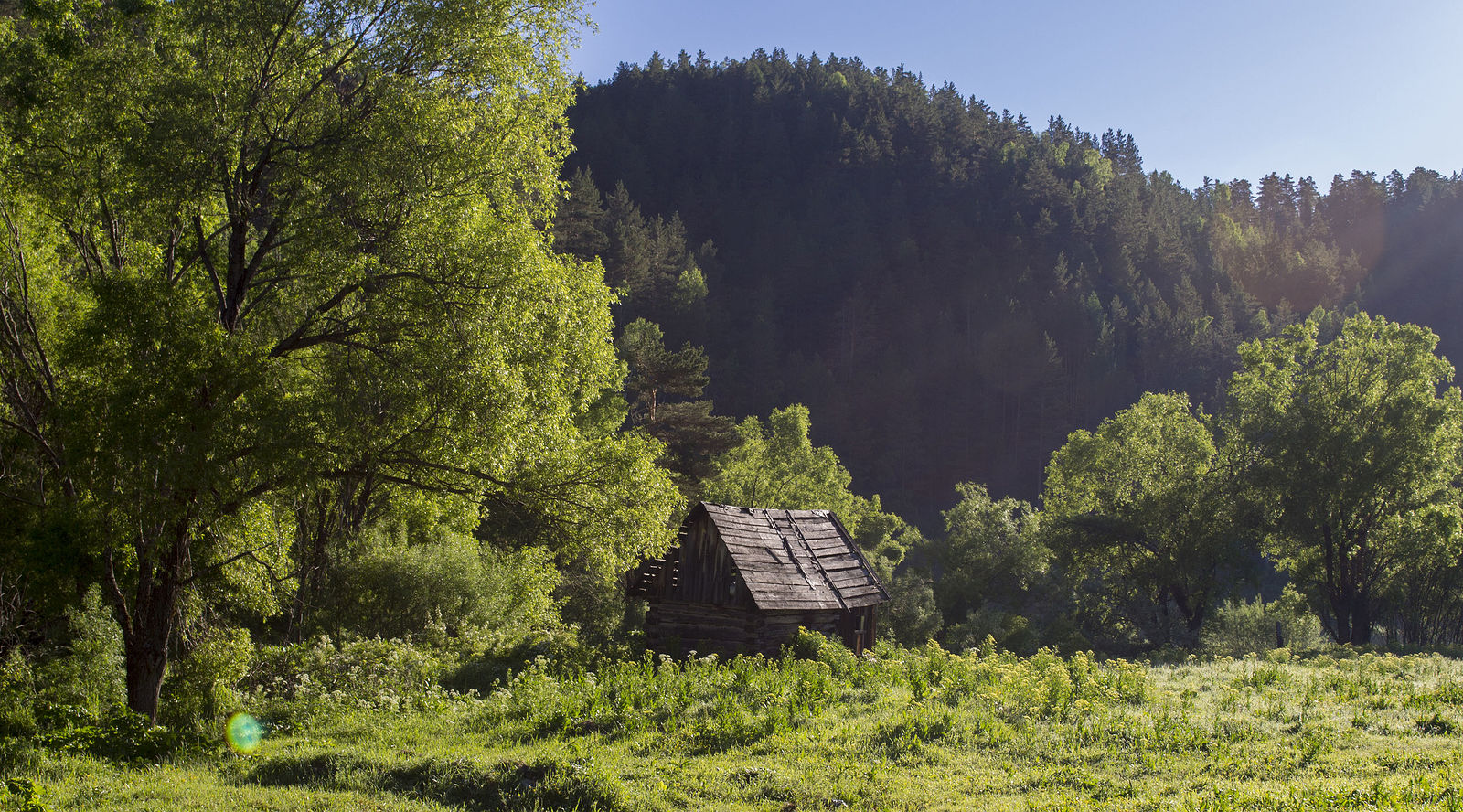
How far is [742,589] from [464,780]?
13188 millimetres

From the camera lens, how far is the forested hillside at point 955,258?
109 m

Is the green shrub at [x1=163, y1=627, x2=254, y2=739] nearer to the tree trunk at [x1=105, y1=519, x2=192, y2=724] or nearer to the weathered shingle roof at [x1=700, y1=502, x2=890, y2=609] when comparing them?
the tree trunk at [x1=105, y1=519, x2=192, y2=724]

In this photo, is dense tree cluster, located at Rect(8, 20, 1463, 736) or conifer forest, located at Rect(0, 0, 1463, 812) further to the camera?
dense tree cluster, located at Rect(8, 20, 1463, 736)

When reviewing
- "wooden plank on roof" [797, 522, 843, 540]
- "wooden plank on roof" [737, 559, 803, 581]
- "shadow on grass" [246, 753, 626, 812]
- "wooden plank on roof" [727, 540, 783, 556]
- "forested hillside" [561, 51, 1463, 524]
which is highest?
"forested hillside" [561, 51, 1463, 524]

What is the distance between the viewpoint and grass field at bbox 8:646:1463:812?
824cm

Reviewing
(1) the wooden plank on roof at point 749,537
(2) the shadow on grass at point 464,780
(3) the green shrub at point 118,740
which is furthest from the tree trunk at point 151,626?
(1) the wooden plank on roof at point 749,537

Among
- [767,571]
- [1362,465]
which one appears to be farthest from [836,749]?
[1362,465]

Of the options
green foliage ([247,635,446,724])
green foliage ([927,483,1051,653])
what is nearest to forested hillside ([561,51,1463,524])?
green foliage ([927,483,1051,653])

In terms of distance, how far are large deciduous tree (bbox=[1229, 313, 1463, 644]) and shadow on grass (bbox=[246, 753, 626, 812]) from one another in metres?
36.4

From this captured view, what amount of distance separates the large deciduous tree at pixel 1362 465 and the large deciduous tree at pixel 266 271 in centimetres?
3432

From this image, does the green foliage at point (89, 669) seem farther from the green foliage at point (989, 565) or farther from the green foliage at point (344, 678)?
the green foliage at point (989, 565)

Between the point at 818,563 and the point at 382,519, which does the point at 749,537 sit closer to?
the point at 818,563

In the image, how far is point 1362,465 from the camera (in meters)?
35.0

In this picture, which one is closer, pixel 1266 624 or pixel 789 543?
pixel 789 543
